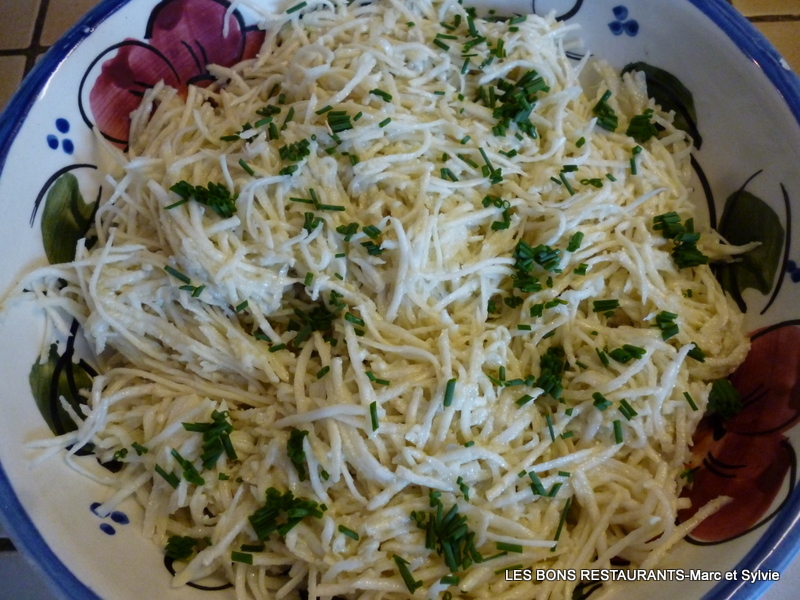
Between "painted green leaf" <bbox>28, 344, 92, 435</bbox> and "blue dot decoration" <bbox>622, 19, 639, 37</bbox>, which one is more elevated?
"blue dot decoration" <bbox>622, 19, 639, 37</bbox>

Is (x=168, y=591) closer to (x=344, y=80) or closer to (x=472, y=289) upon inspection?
(x=472, y=289)

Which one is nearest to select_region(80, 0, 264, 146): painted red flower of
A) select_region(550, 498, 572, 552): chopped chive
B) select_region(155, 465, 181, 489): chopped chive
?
select_region(155, 465, 181, 489): chopped chive

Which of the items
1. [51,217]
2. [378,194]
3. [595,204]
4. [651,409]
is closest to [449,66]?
[378,194]

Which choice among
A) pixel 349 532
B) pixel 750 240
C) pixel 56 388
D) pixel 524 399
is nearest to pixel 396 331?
pixel 524 399

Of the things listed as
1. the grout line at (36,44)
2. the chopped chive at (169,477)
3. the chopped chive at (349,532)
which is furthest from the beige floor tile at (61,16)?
the chopped chive at (349,532)

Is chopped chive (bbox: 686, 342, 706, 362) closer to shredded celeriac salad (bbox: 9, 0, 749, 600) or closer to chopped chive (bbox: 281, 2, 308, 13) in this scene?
shredded celeriac salad (bbox: 9, 0, 749, 600)

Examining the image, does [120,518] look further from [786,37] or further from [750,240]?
[786,37]
